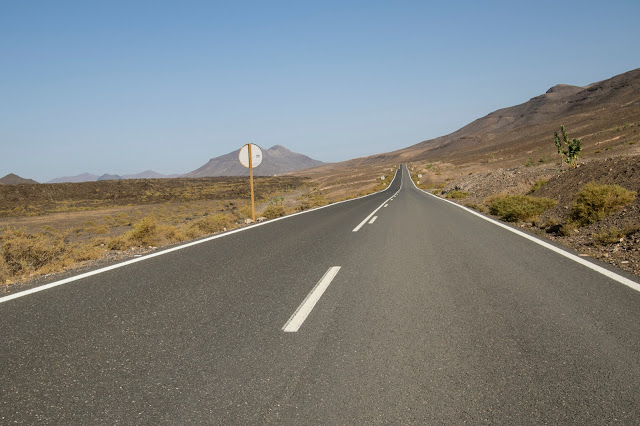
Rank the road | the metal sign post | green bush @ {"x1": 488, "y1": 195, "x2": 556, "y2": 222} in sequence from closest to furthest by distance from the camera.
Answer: the road, green bush @ {"x1": 488, "y1": 195, "x2": 556, "y2": 222}, the metal sign post

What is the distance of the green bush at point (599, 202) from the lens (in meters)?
9.54

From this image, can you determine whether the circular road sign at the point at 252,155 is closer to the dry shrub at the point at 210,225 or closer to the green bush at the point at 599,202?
the dry shrub at the point at 210,225

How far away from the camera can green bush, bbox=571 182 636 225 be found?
31.3 ft

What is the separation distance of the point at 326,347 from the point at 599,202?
9.23 m

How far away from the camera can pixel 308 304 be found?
4438mm

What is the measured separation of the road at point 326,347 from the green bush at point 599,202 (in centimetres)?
436

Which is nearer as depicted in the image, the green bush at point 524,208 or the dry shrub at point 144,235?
the dry shrub at point 144,235

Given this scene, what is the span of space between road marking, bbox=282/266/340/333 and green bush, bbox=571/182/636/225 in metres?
7.26

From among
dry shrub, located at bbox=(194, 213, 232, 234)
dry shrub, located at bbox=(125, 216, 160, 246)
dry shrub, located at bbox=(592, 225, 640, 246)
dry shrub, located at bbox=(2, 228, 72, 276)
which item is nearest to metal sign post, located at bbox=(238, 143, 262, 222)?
dry shrub, located at bbox=(194, 213, 232, 234)

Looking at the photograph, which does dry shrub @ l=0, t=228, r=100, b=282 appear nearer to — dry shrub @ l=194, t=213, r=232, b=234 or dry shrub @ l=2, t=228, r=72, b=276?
dry shrub @ l=2, t=228, r=72, b=276

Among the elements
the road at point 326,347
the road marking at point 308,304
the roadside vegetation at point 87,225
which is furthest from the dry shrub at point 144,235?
the road marking at point 308,304

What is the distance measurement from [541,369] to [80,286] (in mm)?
5286

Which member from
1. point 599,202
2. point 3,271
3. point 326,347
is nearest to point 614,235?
point 599,202

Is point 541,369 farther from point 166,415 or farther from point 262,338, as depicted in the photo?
point 166,415
